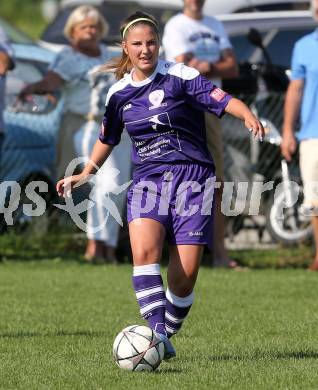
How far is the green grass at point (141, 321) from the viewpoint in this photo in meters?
5.75

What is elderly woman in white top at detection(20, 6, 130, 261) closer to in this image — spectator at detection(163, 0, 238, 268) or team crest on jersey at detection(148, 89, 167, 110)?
spectator at detection(163, 0, 238, 268)

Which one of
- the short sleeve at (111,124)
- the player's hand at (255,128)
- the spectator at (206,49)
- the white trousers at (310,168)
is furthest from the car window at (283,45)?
the player's hand at (255,128)

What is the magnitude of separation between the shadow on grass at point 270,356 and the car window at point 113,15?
7.34 m

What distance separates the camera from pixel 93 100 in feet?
36.4

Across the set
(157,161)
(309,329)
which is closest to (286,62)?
(309,329)

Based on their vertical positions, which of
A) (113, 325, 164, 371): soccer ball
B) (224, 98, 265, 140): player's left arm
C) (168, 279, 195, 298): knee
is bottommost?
(113, 325, 164, 371): soccer ball

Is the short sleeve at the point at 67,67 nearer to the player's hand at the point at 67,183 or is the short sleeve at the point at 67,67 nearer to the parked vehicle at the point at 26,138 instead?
the parked vehicle at the point at 26,138

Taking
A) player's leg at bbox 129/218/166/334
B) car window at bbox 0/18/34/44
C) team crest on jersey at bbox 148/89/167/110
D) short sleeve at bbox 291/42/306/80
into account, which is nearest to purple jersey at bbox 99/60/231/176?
team crest on jersey at bbox 148/89/167/110

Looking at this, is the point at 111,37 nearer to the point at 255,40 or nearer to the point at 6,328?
the point at 255,40

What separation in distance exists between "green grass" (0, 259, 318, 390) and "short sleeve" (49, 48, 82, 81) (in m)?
1.74

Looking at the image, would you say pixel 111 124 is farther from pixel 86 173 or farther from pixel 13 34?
pixel 13 34

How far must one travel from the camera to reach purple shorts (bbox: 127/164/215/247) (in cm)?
630

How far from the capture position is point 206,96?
6309mm

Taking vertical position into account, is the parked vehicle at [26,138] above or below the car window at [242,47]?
below
